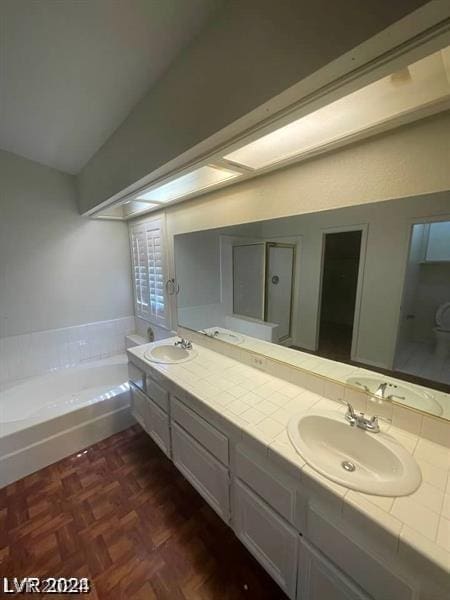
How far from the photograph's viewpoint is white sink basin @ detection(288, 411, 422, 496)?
79 centimetres

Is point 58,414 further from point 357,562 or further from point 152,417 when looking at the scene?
point 357,562

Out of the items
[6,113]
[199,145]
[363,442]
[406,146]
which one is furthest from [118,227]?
[363,442]

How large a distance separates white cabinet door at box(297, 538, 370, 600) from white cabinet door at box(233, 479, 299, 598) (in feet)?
0.11

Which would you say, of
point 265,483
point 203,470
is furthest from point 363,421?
point 203,470

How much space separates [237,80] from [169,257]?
166 centimetres

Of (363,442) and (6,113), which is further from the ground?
(6,113)

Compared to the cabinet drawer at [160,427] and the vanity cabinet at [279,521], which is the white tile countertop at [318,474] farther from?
the cabinet drawer at [160,427]

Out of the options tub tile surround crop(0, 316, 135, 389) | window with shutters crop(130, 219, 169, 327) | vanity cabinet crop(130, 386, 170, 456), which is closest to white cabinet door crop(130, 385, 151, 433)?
vanity cabinet crop(130, 386, 170, 456)

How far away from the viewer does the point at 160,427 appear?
173 cm

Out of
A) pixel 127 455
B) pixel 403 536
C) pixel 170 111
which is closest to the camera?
pixel 403 536

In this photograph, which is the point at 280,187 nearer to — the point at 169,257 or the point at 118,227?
the point at 169,257

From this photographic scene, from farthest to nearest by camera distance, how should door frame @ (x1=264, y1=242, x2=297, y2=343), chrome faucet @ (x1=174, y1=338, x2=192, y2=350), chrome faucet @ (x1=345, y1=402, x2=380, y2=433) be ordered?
1. chrome faucet @ (x1=174, y1=338, x2=192, y2=350)
2. door frame @ (x1=264, y1=242, x2=297, y2=343)
3. chrome faucet @ (x1=345, y1=402, x2=380, y2=433)

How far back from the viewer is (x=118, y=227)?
2.94 m

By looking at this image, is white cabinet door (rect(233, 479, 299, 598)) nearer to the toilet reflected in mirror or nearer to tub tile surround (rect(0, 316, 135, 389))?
the toilet reflected in mirror
